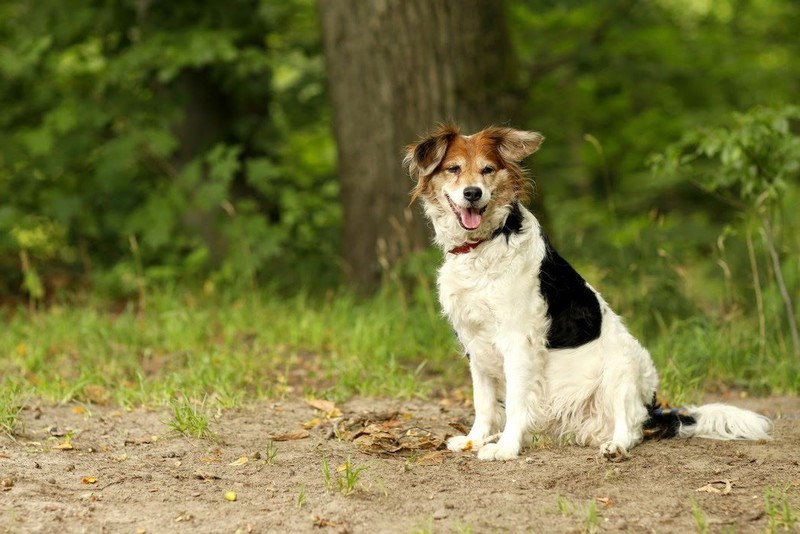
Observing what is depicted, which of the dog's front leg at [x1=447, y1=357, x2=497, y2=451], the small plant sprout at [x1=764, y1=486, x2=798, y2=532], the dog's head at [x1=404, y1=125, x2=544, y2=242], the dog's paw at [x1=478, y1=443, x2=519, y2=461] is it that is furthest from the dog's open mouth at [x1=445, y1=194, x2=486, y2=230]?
the small plant sprout at [x1=764, y1=486, x2=798, y2=532]

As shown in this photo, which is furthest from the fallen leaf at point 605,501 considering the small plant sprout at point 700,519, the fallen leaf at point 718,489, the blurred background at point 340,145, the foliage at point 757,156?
the foliage at point 757,156

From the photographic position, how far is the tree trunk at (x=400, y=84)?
7.08 m

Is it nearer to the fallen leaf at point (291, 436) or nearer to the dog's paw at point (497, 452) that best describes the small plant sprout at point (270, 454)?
the fallen leaf at point (291, 436)

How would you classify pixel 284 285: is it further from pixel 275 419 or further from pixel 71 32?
pixel 275 419

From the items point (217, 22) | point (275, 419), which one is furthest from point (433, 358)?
point (217, 22)

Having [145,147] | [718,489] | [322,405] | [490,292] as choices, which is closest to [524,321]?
[490,292]

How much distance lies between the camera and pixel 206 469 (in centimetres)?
411

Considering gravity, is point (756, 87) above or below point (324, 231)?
above

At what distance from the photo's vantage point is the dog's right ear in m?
4.49

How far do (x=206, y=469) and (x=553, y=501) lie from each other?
5.08ft

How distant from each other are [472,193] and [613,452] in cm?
137

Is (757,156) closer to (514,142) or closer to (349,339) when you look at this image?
(514,142)

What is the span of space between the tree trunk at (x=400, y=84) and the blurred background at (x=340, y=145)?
0.02 meters

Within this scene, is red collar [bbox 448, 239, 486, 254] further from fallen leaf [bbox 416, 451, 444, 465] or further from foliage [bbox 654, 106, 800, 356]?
foliage [bbox 654, 106, 800, 356]
